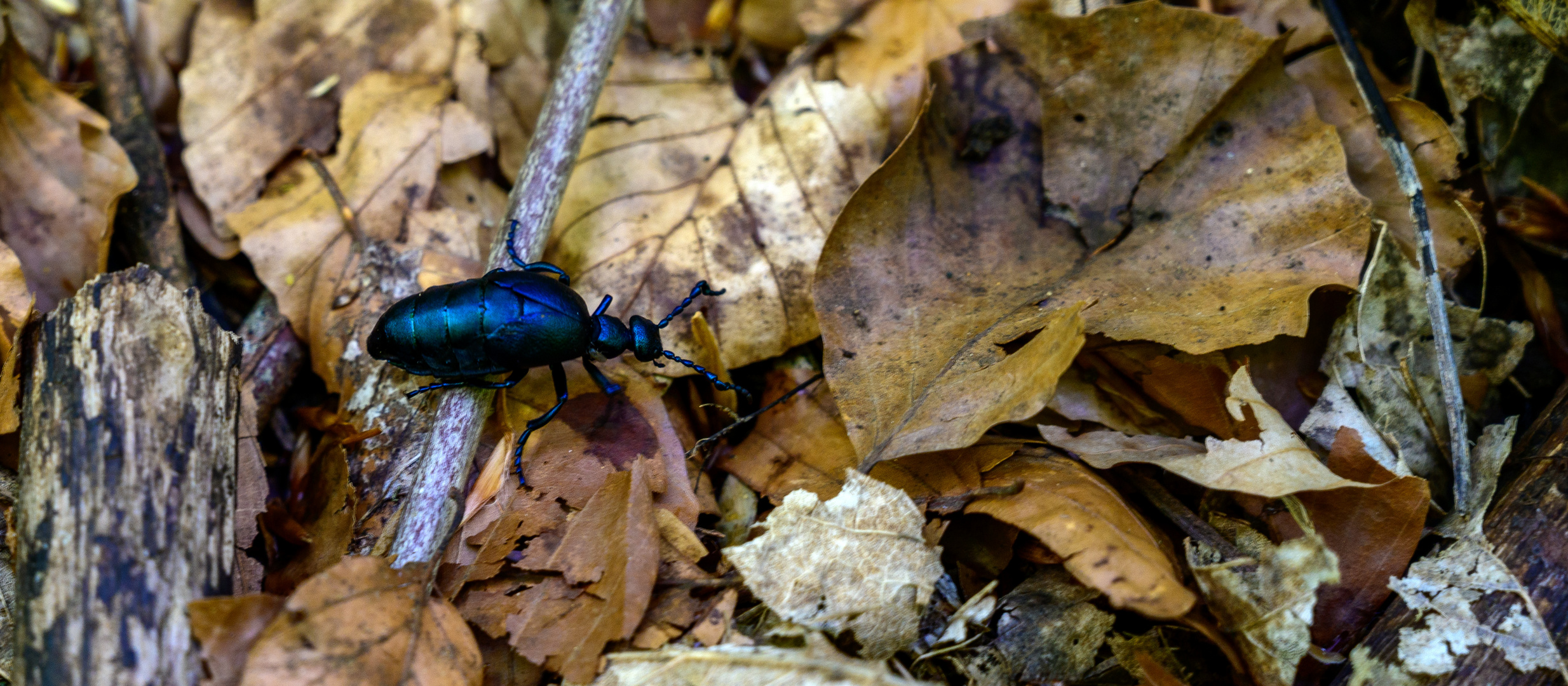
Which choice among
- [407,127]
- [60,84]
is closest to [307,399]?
[407,127]

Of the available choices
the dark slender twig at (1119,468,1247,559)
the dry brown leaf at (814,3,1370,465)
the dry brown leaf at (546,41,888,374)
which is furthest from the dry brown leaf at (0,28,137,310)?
the dark slender twig at (1119,468,1247,559)

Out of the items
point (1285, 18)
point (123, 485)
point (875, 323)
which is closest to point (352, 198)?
point (123, 485)

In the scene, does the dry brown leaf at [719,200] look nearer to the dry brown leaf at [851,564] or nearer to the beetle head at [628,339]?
the beetle head at [628,339]

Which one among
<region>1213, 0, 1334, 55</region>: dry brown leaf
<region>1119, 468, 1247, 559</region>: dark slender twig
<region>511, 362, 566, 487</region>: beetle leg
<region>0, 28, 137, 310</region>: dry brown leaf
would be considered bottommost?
<region>1119, 468, 1247, 559</region>: dark slender twig

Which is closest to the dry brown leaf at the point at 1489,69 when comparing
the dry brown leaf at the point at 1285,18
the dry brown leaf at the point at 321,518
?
the dry brown leaf at the point at 1285,18

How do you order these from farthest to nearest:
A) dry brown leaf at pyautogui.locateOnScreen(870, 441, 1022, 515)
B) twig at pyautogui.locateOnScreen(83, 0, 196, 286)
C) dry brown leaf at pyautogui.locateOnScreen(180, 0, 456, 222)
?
dry brown leaf at pyautogui.locateOnScreen(180, 0, 456, 222), twig at pyautogui.locateOnScreen(83, 0, 196, 286), dry brown leaf at pyautogui.locateOnScreen(870, 441, 1022, 515)

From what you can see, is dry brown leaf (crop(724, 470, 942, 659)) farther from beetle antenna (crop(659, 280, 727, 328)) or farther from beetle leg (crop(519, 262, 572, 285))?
beetle leg (crop(519, 262, 572, 285))

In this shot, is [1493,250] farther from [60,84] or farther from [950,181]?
[60,84]
